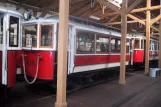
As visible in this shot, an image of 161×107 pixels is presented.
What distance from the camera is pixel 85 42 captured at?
9141mm

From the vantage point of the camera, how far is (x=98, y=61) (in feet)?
33.6

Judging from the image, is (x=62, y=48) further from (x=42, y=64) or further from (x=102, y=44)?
(x=102, y=44)

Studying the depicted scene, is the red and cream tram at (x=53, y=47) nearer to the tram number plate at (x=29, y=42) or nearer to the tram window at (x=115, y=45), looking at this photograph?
the tram number plate at (x=29, y=42)

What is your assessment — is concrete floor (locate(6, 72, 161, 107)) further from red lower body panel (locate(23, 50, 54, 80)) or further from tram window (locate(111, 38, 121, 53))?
tram window (locate(111, 38, 121, 53))

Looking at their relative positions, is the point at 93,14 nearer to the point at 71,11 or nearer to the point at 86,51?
the point at 71,11

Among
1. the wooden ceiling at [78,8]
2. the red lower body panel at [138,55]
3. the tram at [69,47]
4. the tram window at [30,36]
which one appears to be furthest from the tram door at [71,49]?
the red lower body panel at [138,55]

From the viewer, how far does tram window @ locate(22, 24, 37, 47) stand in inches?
Answer: 303

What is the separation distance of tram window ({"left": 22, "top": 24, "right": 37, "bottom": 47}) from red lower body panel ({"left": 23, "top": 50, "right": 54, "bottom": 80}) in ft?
1.10

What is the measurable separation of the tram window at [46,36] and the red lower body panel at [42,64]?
0.99ft

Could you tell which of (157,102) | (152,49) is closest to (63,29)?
(157,102)

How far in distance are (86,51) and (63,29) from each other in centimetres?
356

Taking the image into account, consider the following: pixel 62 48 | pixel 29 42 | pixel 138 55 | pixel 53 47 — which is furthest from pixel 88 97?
pixel 138 55

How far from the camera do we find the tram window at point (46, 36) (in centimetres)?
746

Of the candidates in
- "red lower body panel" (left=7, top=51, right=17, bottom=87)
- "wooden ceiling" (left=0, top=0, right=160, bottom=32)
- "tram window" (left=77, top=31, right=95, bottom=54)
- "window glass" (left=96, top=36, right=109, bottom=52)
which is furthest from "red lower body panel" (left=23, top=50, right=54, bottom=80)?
"wooden ceiling" (left=0, top=0, right=160, bottom=32)
